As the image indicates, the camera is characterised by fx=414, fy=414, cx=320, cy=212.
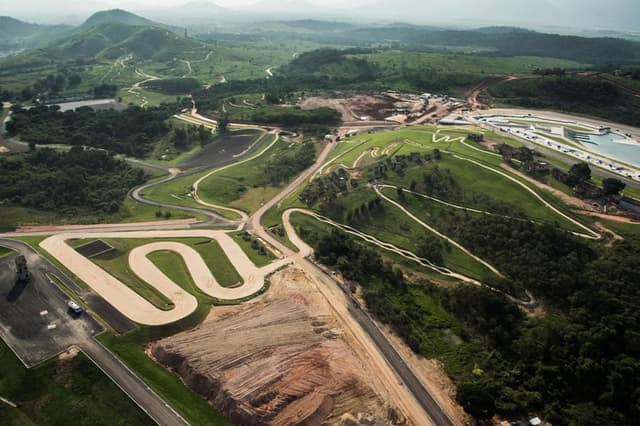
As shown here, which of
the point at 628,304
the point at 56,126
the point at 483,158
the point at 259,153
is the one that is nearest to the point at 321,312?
the point at 628,304

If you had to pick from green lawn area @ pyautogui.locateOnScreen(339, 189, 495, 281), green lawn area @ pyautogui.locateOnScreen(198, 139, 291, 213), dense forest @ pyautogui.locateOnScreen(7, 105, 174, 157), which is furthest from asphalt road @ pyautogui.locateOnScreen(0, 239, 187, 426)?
dense forest @ pyautogui.locateOnScreen(7, 105, 174, 157)

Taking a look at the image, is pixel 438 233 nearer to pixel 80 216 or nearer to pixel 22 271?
pixel 22 271

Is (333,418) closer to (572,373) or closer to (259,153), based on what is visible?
(572,373)

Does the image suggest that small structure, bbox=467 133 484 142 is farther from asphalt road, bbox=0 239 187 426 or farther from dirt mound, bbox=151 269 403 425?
Result: asphalt road, bbox=0 239 187 426

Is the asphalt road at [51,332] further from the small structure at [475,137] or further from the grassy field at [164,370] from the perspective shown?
the small structure at [475,137]

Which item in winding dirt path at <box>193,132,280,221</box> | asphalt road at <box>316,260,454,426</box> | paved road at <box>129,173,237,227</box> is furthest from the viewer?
winding dirt path at <box>193,132,280,221</box>

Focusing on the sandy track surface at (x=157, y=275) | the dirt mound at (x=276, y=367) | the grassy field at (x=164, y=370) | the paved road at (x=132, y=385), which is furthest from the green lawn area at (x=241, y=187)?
the paved road at (x=132, y=385)
